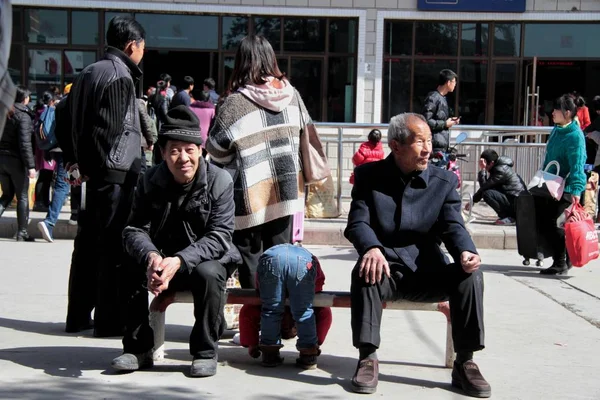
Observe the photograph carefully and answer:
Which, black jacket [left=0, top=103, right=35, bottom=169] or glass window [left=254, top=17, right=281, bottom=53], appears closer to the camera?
black jacket [left=0, top=103, right=35, bottom=169]

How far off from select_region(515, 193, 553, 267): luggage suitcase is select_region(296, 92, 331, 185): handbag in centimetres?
390

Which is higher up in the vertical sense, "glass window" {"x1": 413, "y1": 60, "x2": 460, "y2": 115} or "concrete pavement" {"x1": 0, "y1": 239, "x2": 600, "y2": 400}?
"glass window" {"x1": 413, "y1": 60, "x2": 460, "y2": 115}

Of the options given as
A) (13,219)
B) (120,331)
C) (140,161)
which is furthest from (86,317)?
(13,219)

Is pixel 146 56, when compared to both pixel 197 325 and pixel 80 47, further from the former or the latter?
pixel 197 325

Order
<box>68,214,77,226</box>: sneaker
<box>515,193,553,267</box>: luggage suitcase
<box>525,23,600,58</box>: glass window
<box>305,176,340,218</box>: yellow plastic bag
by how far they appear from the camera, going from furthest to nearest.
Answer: <box>525,23,600,58</box>: glass window → <box>305,176,340,218</box>: yellow plastic bag → <box>68,214,77,226</box>: sneaker → <box>515,193,553,267</box>: luggage suitcase

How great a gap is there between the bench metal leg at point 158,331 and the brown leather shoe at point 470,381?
1.57m

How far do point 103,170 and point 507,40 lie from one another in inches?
633

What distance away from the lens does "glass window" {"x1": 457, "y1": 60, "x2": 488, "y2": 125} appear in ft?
67.2

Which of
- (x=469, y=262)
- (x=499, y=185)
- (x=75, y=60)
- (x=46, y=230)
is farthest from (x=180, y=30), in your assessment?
(x=469, y=262)

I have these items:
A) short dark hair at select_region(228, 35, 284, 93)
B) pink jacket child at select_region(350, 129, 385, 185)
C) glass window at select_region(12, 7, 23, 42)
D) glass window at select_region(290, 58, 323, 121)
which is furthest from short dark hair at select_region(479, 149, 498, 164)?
glass window at select_region(12, 7, 23, 42)

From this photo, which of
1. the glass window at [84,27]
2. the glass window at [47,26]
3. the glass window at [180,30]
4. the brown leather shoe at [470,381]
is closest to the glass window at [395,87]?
the glass window at [180,30]

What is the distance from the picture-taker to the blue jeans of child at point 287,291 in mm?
4969

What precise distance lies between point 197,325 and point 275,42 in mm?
16104

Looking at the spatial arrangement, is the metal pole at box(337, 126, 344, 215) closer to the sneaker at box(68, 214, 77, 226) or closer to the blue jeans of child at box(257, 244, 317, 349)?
the sneaker at box(68, 214, 77, 226)
